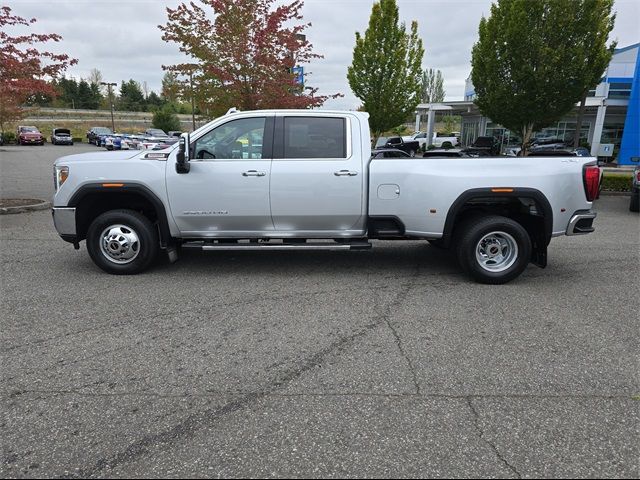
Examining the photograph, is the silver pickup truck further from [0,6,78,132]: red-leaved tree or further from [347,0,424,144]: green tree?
[347,0,424,144]: green tree

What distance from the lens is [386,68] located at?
22.8m

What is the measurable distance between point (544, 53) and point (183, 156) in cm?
1191

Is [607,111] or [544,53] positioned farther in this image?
[607,111]

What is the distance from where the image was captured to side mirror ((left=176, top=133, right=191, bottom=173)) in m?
5.47

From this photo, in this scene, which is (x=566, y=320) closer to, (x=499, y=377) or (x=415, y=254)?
(x=499, y=377)

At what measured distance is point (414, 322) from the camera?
4.53 metres

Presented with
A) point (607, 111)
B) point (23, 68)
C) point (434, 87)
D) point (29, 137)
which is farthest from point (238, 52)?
point (434, 87)

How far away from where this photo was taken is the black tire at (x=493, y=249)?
559cm

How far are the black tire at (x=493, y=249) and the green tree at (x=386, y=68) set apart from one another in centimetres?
1870

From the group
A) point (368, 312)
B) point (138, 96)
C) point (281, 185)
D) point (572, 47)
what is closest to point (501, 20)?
point (572, 47)

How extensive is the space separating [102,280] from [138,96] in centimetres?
10058

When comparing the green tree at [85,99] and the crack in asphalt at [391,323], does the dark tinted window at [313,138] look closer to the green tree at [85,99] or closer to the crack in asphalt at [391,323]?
the crack in asphalt at [391,323]

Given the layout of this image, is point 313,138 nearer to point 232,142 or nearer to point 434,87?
point 232,142

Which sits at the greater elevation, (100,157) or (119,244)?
(100,157)
